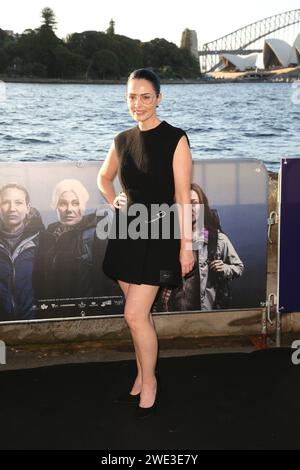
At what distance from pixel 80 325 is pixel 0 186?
1100 mm

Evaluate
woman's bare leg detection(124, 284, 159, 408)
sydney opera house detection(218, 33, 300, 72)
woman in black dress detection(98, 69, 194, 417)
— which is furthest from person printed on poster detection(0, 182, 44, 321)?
sydney opera house detection(218, 33, 300, 72)

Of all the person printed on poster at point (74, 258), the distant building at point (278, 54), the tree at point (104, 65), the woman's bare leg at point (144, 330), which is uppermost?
the distant building at point (278, 54)

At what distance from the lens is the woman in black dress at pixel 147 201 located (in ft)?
9.75

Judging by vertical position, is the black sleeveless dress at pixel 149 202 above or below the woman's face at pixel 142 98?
below

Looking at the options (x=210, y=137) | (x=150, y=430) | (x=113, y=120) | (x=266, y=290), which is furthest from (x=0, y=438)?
(x=113, y=120)

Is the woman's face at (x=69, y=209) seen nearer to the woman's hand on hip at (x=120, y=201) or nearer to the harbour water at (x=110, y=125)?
the woman's hand on hip at (x=120, y=201)

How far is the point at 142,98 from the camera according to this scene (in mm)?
3008

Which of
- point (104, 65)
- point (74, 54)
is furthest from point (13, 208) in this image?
point (74, 54)

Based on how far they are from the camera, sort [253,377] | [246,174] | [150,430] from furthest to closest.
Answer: [246,174]
[253,377]
[150,430]

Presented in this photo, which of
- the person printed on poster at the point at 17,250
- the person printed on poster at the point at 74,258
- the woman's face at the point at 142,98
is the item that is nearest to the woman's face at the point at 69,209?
the person printed on poster at the point at 74,258

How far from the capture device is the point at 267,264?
420cm

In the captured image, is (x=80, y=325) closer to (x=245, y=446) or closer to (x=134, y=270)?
(x=134, y=270)

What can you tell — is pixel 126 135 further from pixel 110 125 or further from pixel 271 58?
pixel 271 58

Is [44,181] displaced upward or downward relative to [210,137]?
downward
